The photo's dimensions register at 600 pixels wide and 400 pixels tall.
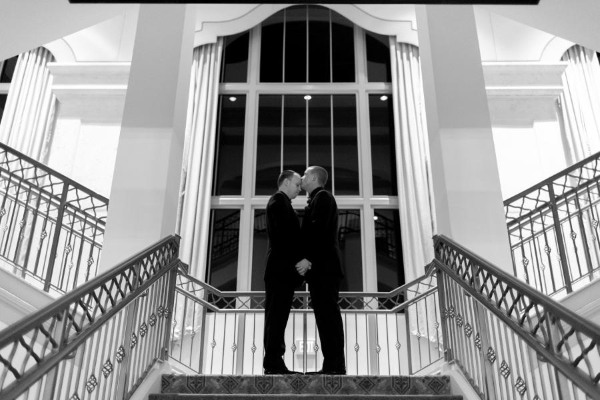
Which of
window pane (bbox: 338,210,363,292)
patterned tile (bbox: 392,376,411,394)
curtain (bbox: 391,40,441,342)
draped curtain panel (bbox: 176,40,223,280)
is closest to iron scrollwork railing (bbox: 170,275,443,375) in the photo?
curtain (bbox: 391,40,441,342)

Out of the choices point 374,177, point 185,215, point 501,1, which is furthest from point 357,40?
point 501,1

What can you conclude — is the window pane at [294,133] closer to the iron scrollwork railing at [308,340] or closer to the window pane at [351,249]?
the window pane at [351,249]

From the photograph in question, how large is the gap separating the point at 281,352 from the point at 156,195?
2151mm

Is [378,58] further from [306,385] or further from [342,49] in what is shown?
[306,385]

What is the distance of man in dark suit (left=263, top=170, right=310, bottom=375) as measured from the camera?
5059 millimetres

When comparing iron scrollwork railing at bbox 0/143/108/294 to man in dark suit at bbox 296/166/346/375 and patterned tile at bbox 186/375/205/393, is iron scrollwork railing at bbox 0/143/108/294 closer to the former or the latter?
patterned tile at bbox 186/375/205/393

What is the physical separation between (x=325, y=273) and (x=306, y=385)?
0.86 m

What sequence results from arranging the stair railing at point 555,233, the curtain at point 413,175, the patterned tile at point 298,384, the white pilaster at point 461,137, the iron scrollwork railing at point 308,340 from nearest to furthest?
the patterned tile at point 298,384, the white pilaster at point 461,137, the stair railing at point 555,233, the iron scrollwork railing at point 308,340, the curtain at point 413,175

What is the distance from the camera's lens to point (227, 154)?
11.1 meters

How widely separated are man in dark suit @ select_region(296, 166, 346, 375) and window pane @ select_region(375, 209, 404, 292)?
4.96 m

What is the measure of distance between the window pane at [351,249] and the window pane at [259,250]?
1199mm

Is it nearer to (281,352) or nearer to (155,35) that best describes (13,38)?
(155,35)

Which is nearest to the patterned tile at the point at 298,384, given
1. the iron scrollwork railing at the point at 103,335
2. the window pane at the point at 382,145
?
the iron scrollwork railing at the point at 103,335

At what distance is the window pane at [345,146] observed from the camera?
10906 mm
